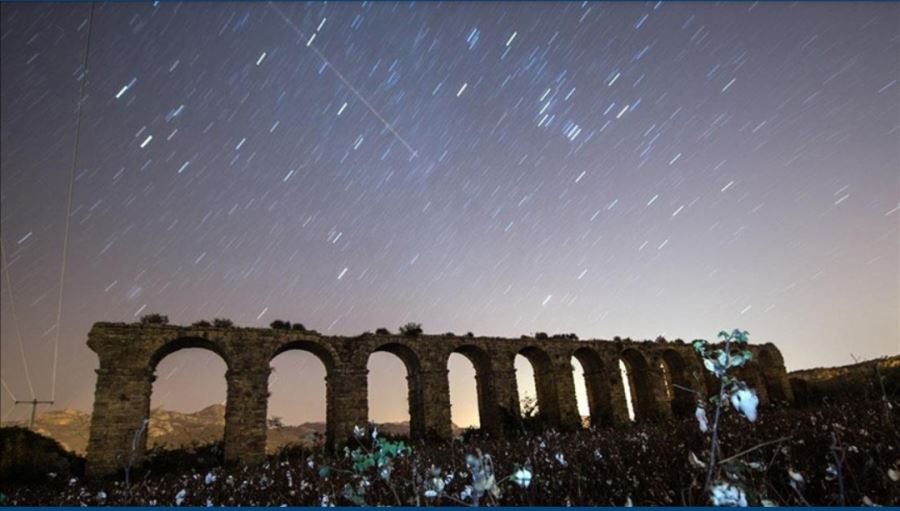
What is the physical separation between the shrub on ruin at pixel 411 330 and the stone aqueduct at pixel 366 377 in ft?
0.87

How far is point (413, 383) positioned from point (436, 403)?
1410mm

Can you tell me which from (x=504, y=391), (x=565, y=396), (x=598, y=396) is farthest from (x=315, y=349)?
(x=598, y=396)

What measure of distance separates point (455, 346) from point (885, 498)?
60.1 ft

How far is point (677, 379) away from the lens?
27766 millimetres

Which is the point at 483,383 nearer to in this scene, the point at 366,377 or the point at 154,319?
the point at 366,377

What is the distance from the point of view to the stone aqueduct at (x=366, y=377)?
15.1 metres

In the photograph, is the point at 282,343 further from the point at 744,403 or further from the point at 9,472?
the point at 744,403

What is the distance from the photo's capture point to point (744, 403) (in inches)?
66.5

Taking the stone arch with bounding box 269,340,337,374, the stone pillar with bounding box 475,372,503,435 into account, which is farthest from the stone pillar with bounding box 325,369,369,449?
the stone pillar with bounding box 475,372,503,435

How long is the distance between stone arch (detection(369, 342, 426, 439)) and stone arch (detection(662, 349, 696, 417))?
14.9m

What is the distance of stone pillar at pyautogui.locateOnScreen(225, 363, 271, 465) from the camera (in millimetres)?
15867

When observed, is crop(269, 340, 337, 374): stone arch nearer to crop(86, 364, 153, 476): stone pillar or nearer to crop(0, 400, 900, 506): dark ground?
crop(86, 364, 153, 476): stone pillar

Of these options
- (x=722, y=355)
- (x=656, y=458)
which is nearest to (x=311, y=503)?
(x=656, y=458)

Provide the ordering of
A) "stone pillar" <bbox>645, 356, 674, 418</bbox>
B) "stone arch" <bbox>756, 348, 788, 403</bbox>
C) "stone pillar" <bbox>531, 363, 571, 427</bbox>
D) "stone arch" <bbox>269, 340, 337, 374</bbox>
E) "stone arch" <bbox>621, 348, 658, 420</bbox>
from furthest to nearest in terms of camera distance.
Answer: "stone arch" <bbox>756, 348, 788, 403</bbox>
"stone arch" <bbox>621, 348, 658, 420</bbox>
"stone pillar" <bbox>645, 356, 674, 418</bbox>
"stone pillar" <bbox>531, 363, 571, 427</bbox>
"stone arch" <bbox>269, 340, 337, 374</bbox>
